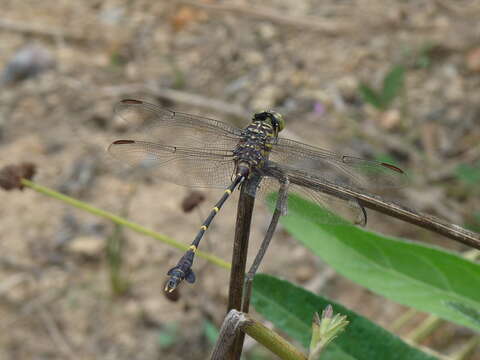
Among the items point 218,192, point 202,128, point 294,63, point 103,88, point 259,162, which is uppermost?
point 294,63

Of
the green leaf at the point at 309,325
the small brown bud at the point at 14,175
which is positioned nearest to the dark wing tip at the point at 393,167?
the green leaf at the point at 309,325

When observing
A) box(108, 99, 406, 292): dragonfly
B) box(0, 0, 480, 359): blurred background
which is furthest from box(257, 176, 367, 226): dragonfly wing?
box(0, 0, 480, 359): blurred background

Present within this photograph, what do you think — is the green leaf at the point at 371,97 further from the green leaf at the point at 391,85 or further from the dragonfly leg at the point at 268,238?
the dragonfly leg at the point at 268,238

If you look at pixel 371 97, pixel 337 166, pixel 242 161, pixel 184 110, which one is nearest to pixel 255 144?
pixel 242 161

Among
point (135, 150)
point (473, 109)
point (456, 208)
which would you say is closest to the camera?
point (135, 150)

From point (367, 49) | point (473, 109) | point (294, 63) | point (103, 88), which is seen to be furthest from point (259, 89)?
point (473, 109)

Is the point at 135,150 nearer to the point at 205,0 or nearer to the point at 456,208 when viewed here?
the point at 456,208
